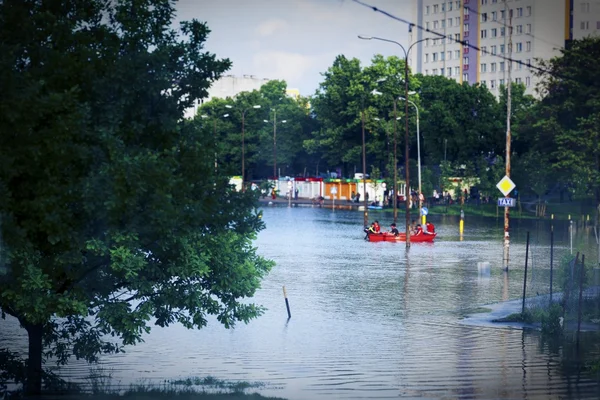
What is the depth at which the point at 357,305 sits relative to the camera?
3653 centimetres

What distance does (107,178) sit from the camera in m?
18.3

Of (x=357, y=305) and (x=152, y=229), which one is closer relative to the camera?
(x=152, y=229)

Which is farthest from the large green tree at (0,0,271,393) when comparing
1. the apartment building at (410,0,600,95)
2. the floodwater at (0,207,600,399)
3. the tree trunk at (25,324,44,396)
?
the apartment building at (410,0,600,95)

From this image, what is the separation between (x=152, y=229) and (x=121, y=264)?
817 mm

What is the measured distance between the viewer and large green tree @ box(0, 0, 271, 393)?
18.5 meters

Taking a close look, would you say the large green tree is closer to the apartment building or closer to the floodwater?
the floodwater

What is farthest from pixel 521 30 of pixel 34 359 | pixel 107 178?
pixel 107 178

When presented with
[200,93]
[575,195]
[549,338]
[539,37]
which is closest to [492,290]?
[549,338]

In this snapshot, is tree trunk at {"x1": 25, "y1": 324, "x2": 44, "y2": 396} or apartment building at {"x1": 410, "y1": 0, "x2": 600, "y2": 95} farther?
apartment building at {"x1": 410, "y1": 0, "x2": 600, "y2": 95}

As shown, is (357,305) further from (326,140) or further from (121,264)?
(326,140)

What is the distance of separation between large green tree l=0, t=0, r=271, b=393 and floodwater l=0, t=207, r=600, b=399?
2.81 m

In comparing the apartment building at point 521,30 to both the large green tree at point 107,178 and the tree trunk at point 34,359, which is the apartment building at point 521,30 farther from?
the tree trunk at point 34,359

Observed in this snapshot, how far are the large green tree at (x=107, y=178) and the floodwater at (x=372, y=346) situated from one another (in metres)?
2.81

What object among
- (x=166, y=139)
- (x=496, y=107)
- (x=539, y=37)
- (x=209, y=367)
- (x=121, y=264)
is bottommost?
(x=209, y=367)
